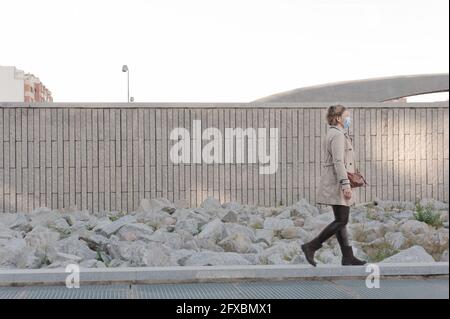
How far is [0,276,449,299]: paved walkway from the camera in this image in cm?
748

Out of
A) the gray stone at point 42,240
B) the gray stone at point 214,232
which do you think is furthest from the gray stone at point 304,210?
the gray stone at point 42,240

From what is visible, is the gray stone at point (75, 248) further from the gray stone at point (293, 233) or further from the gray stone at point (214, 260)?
the gray stone at point (293, 233)

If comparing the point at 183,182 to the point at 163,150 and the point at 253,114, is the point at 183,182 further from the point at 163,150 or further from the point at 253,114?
the point at 253,114

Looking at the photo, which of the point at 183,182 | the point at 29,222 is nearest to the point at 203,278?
the point at 29,222

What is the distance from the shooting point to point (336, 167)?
802 cm

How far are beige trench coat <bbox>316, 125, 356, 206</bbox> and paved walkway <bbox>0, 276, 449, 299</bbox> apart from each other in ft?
3.06

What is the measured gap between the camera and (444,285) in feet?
26.7

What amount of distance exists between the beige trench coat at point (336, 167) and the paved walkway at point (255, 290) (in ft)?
3.06

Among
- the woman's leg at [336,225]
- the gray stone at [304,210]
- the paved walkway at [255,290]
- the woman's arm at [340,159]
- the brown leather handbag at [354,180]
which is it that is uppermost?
the woman's arm at [340,159]

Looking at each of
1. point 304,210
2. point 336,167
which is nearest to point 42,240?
point 336,167

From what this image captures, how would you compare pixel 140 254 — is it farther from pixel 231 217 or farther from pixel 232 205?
pixel 232 205

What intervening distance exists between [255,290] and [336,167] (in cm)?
156

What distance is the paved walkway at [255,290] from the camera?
748 centimetres

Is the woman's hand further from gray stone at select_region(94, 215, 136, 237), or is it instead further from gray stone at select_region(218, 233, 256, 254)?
gray stone at select_region(94, 215, 136, 237)
